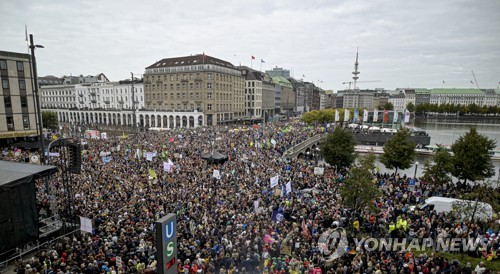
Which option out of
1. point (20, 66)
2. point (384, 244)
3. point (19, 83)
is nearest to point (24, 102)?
point (19, 83)

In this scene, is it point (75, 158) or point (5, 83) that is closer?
point (75, 158)

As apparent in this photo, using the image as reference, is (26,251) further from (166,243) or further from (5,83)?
(5,83)

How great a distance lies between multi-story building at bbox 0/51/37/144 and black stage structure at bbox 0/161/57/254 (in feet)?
109

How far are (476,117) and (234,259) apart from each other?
597ft

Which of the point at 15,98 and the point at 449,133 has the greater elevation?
the point at 15,98

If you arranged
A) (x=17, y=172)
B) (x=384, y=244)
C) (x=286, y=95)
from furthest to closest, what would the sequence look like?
(x=286, y=95), (x=384, y=244), (x=17, y=172)

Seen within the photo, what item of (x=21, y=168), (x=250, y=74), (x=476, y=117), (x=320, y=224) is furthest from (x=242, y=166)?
(x=476, y=117)

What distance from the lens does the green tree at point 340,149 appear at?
31.5m

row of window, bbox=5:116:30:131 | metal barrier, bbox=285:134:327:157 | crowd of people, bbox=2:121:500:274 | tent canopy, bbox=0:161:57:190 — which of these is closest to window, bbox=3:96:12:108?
row of window, bbox=5:116:30:131

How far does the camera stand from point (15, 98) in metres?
38.9

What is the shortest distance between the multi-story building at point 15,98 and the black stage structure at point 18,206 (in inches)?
1303

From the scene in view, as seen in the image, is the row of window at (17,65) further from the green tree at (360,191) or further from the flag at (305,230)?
the green tree at (360,191)

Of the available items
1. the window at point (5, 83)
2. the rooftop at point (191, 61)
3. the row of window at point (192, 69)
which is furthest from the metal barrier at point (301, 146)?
the window at point (5, 83)

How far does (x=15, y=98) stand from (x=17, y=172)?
3528cm
